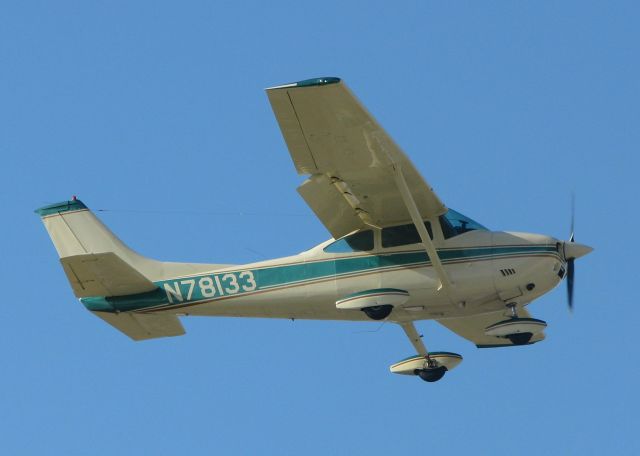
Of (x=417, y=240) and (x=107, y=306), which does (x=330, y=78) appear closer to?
(x=417, y=240)

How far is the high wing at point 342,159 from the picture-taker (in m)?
16.6

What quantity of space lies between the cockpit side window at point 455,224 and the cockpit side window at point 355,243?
109 centimetres

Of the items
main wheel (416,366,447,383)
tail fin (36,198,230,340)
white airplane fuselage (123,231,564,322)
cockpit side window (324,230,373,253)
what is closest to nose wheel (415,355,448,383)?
main wheel (416,366,447,383)

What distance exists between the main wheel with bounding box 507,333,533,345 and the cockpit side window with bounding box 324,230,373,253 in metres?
2.40

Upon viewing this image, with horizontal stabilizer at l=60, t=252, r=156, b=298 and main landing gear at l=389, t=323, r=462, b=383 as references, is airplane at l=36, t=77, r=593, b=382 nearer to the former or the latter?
horizontal stabilizer at l=60, t=252, r=156, b=298

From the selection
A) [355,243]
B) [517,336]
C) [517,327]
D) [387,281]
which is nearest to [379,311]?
[387,281]

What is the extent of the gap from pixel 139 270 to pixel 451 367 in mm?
5110

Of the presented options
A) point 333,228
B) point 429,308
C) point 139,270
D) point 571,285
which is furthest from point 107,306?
point 571,285

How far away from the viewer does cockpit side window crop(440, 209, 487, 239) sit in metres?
18.7

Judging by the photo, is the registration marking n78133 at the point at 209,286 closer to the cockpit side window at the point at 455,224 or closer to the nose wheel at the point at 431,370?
the cockpit side window at the point at 455,224

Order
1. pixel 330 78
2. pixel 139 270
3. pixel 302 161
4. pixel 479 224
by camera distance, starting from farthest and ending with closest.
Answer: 1. pixel 139 270
2. pixel 479 224
3. pixel 302 161
4. pixel 330 78

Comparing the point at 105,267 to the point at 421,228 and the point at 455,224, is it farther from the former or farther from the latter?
the point at 455,224

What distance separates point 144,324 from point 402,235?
4.15 m

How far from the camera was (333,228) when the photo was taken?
1905 centimetres
